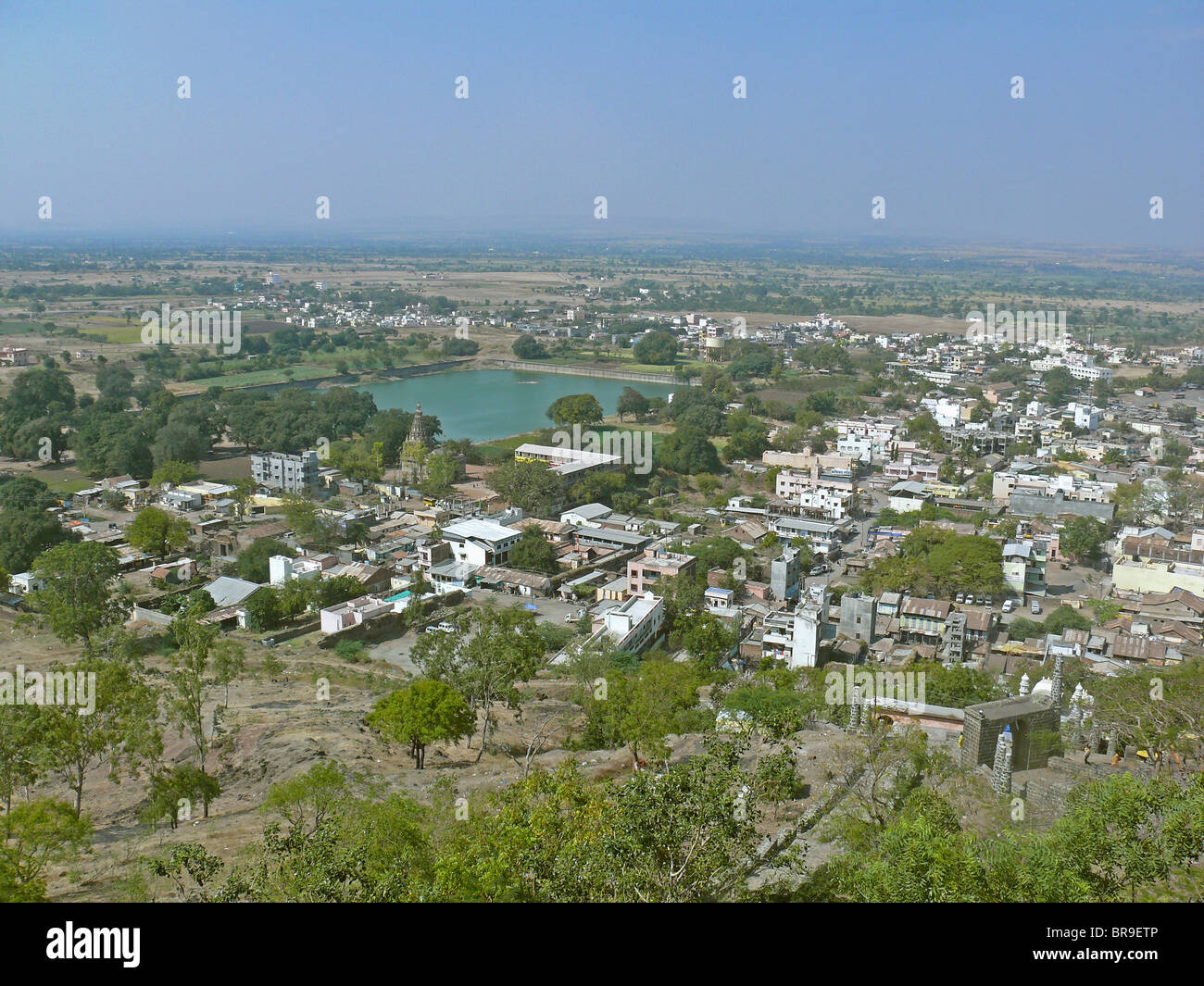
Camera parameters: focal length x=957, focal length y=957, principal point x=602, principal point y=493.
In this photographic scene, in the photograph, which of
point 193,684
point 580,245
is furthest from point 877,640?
point 580,245

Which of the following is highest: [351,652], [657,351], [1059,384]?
[657,351]

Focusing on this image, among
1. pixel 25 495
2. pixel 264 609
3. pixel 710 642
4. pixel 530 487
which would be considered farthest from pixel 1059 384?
pixel 25 495

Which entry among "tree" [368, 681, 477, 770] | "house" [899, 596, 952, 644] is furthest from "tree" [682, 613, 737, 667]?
"tree" [368, 681, 477, 770]

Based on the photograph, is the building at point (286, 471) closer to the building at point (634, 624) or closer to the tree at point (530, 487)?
the tree at point (530, 487)

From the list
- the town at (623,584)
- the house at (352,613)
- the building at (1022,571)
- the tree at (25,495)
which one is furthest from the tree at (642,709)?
the tree at (25,495)

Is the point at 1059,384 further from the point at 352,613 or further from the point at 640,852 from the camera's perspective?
the point at 640,852

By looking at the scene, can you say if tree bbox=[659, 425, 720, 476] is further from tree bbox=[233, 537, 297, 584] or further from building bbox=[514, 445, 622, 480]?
tree bbox=[233, 537, 297, 584]

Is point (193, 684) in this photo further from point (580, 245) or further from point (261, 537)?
point (580, 245)
